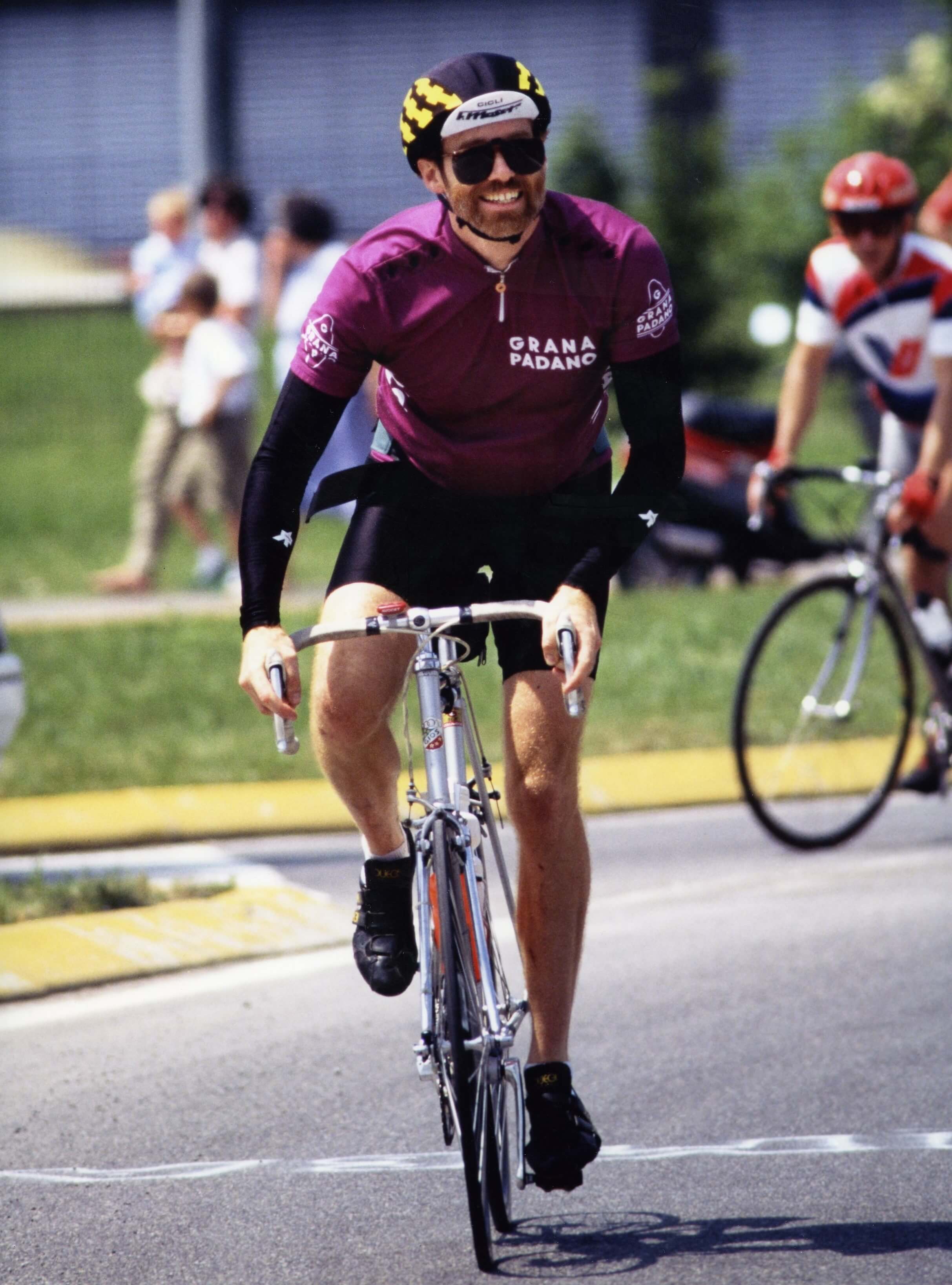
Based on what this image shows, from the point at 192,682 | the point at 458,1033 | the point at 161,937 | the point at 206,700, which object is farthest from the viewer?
the point at 192,682

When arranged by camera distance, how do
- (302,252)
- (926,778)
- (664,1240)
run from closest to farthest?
(664,1240) → (926,778) → (302,252)

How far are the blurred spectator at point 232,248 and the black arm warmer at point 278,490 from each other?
8065mm

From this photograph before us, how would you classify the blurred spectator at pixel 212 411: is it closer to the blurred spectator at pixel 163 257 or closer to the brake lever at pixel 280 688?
the blurred spectator at pixel 163 257

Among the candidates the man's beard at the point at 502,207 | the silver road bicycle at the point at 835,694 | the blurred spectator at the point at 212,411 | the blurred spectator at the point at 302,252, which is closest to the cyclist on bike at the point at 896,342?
the silver road bicycle at the point at 835,694

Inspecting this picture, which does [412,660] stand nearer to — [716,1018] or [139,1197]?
[139,1197]

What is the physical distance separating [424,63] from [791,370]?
19.4 meters

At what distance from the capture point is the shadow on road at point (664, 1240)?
373cm

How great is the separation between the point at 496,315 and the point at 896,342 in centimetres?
329

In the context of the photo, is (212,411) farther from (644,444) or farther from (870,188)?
(644,444)

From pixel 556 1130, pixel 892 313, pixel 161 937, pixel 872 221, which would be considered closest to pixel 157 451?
pixel 892 313

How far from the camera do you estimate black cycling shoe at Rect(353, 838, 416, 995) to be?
13.2 ft

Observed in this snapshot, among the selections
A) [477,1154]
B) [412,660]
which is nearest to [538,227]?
[412,660]

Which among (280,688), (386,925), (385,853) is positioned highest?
(280,688)

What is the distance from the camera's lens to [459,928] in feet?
11.8
